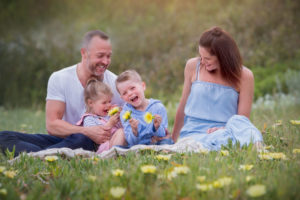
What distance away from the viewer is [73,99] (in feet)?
14.0

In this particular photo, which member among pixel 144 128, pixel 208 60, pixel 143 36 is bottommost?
pixel 144 128

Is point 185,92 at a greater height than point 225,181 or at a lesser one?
greater

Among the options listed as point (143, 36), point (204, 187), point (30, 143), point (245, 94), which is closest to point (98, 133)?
point (30, 143)

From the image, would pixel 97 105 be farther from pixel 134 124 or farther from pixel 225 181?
pixel 225 181

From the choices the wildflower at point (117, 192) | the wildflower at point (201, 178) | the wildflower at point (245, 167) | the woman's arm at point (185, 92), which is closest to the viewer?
the wildflower at point (117, 192)

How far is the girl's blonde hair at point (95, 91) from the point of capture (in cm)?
399

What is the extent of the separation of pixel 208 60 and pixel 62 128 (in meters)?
1.78

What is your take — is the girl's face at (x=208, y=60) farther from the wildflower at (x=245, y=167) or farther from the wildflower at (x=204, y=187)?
the wildflower at (x=204, y=187)

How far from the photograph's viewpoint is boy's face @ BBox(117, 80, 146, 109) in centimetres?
371

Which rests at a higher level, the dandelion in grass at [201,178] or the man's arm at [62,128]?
the man's arm at [62,128]

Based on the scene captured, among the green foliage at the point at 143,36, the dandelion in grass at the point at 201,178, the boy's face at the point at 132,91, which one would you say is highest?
the green foliage at the point at 143,36

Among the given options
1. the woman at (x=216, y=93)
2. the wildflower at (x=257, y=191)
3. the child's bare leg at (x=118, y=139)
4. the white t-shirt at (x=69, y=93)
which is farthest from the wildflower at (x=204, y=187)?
the white t-shirt at (x=69, y=93)

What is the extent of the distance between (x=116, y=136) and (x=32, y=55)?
8782 millimetres

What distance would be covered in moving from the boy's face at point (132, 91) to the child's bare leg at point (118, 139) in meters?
0.33
